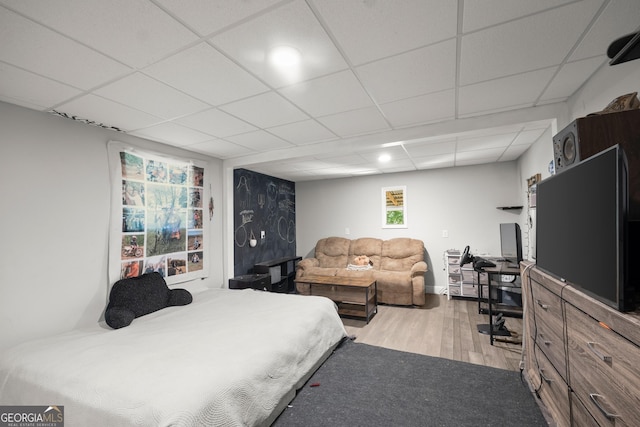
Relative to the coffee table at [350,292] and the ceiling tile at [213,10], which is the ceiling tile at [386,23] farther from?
the coffee table at [350,292]

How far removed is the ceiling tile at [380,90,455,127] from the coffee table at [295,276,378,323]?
2.32 m

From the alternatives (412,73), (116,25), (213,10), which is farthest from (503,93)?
(116,25)

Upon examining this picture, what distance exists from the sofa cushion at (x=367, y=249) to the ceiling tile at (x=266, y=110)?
137 inches

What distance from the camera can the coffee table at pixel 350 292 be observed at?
3995mm

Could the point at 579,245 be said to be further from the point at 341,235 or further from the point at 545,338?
the point at 341,235

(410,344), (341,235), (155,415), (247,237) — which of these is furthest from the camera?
(341,235)

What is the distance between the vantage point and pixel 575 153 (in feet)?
4.84

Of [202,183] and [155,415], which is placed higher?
[202,183]

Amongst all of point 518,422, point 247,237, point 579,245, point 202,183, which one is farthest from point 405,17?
point 247,237

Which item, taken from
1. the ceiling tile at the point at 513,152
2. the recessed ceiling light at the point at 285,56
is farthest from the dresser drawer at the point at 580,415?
the ceiling tile at the point at 513,152

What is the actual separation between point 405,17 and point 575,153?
1187 millimetres

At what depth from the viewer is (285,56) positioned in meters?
1.66

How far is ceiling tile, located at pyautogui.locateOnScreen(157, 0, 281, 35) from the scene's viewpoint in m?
1.24

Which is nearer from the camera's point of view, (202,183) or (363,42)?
(363,42)
